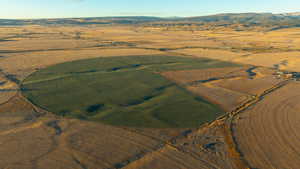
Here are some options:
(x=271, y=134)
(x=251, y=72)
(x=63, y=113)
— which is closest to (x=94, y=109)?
(x=63, y=113)

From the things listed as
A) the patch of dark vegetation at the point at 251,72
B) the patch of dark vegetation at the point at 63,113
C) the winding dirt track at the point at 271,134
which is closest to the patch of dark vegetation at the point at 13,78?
the patch of dark vegetation at the point at 63,113

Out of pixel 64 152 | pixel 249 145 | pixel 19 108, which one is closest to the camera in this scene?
pixel 64 152

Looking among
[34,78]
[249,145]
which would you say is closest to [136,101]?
[249,145]

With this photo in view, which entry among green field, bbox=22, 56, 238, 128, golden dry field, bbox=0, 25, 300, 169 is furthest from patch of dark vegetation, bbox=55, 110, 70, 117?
golden dry field, bbox=0, 25, 300, 169

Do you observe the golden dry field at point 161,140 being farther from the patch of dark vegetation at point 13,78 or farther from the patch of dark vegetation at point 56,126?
the patch of dark vegetation at point 13,78

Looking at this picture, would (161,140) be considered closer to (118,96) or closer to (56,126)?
(56,126)

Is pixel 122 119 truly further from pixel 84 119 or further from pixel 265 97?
pixel 265 97
